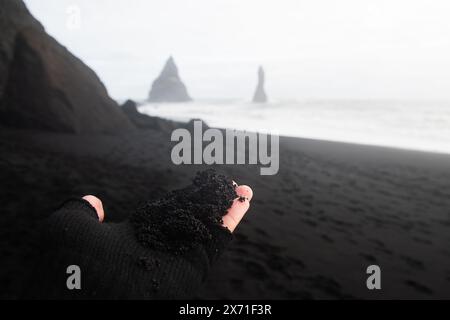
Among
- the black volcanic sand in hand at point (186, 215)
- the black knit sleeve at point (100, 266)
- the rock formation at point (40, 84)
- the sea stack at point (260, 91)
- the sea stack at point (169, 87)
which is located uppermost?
the sea stack at point (169, 87)

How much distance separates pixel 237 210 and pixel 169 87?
143 meters

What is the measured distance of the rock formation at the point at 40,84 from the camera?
11.9m

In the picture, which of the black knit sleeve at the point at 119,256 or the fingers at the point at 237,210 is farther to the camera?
the fingers at the point at 237,210

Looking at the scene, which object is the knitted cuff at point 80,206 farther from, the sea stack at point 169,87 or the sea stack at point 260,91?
the sea stack at point 169,87

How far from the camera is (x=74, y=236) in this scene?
1.60 meters

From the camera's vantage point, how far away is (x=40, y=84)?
38.9 ft

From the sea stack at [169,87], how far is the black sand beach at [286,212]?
127611mm

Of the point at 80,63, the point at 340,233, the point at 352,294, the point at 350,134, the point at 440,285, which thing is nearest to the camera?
the point at 352,294

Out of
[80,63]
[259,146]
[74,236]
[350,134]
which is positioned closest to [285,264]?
[74,236]

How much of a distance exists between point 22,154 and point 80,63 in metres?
7.54

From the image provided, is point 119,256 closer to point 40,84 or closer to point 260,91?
point 40,84

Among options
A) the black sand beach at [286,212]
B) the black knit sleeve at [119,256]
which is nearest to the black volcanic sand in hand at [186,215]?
the black knit sleeve at [119,256]

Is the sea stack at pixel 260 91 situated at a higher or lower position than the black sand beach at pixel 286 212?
higher

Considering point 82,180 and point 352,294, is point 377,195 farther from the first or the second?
point 82,180
